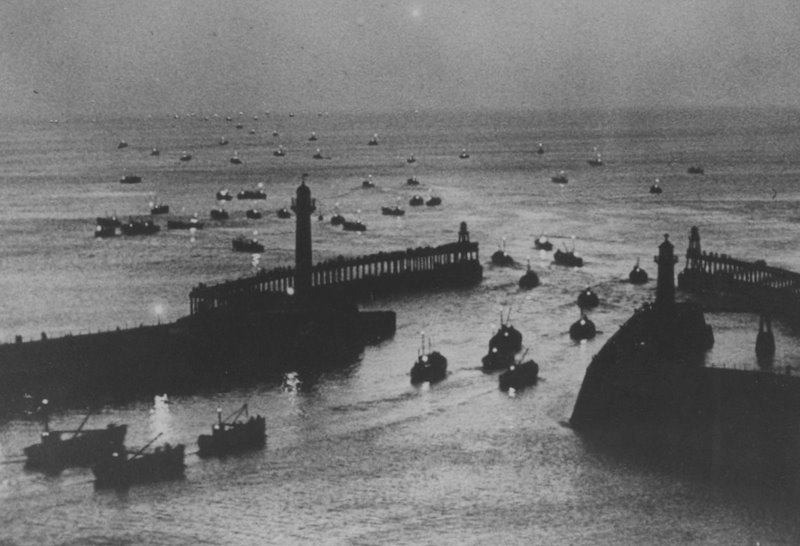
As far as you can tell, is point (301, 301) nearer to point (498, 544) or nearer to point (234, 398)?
point (234, 398)

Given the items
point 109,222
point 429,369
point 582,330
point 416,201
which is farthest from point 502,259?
point 416,201

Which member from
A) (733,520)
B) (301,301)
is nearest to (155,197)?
(301,301)

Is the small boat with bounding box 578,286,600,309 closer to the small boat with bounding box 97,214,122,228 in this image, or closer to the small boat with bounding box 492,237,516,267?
the small boat with bounding box 492,237,516,267

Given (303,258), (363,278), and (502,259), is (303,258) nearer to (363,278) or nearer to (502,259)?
(363,278)

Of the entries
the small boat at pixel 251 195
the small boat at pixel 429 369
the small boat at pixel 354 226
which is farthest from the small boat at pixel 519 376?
the small boat at pixel 251 195

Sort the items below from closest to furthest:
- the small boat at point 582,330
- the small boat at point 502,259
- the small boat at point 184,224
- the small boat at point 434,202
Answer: the small boat at point 582,330, the small boat at point 502,259, the small boat at point 184,224, the small boat at point 434,202

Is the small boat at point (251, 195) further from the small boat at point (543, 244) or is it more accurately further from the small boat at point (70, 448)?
the small boat at point (70, 448)

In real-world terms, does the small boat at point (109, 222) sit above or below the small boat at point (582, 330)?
above

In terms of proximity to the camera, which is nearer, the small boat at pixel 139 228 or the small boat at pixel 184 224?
the small boat at pixel 139 228
